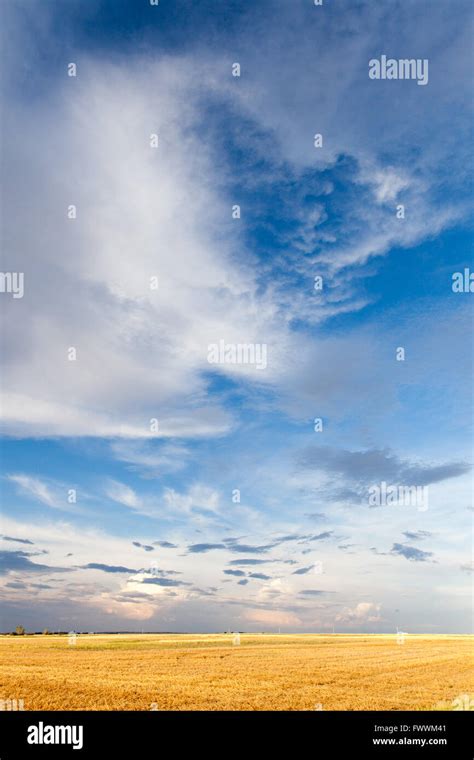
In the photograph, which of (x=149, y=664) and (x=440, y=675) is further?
(x=149, y=664)

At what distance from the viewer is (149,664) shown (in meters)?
57.7

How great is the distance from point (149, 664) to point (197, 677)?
1684cm
